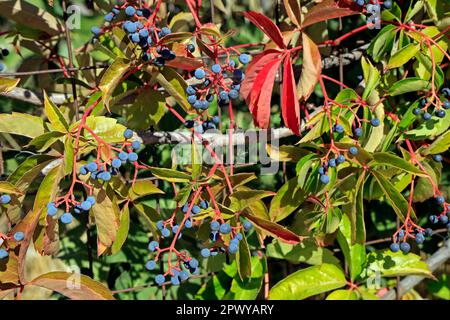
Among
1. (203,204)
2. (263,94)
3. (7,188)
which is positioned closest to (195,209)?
(203,204)

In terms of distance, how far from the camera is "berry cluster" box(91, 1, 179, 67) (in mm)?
1167

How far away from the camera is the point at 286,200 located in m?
1.46

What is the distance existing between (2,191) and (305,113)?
70 centimetres

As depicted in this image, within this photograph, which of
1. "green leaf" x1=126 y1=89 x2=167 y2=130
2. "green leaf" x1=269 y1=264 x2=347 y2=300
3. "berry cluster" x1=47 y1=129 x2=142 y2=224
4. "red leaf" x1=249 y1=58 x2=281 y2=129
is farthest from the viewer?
"green leaf" x1=269 y1=264 x2=347 y2=300

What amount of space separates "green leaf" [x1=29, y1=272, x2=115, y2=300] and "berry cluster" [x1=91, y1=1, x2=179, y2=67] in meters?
0.47

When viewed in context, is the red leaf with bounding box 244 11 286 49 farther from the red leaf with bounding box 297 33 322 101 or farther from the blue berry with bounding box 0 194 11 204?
the blue berry with bounding box 0 194 11 204

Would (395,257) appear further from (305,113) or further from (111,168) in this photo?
(111,168)

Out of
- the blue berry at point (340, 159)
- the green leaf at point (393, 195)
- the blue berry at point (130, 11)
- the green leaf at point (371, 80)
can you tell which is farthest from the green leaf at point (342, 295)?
the blue berry at point (130, 11)

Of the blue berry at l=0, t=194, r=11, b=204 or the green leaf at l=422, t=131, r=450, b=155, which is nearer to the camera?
the blue berry at l=0, t=194, r=11, b=204

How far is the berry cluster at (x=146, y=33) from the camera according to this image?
1.17 metres

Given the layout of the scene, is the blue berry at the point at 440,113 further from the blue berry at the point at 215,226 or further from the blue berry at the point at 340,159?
the blue berry at the point at 215,226

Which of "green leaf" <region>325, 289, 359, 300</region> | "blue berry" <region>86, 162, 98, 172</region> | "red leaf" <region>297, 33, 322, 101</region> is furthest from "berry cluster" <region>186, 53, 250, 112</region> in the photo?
"green leaf" <region>325, 289, 359, 300</region>

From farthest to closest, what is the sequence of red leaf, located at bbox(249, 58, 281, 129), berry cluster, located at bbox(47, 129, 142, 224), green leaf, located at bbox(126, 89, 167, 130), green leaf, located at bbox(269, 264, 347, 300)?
green leaf, located at bbox(269, 264, 347, 300) < green leaf, located at bbox(126, 89, 167, 130) < red leaf, located at bbox(249, 58, 281, 129) < berry cluster, located at bbox(47, 129, 142, 224)

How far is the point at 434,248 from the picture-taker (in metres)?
1.88
